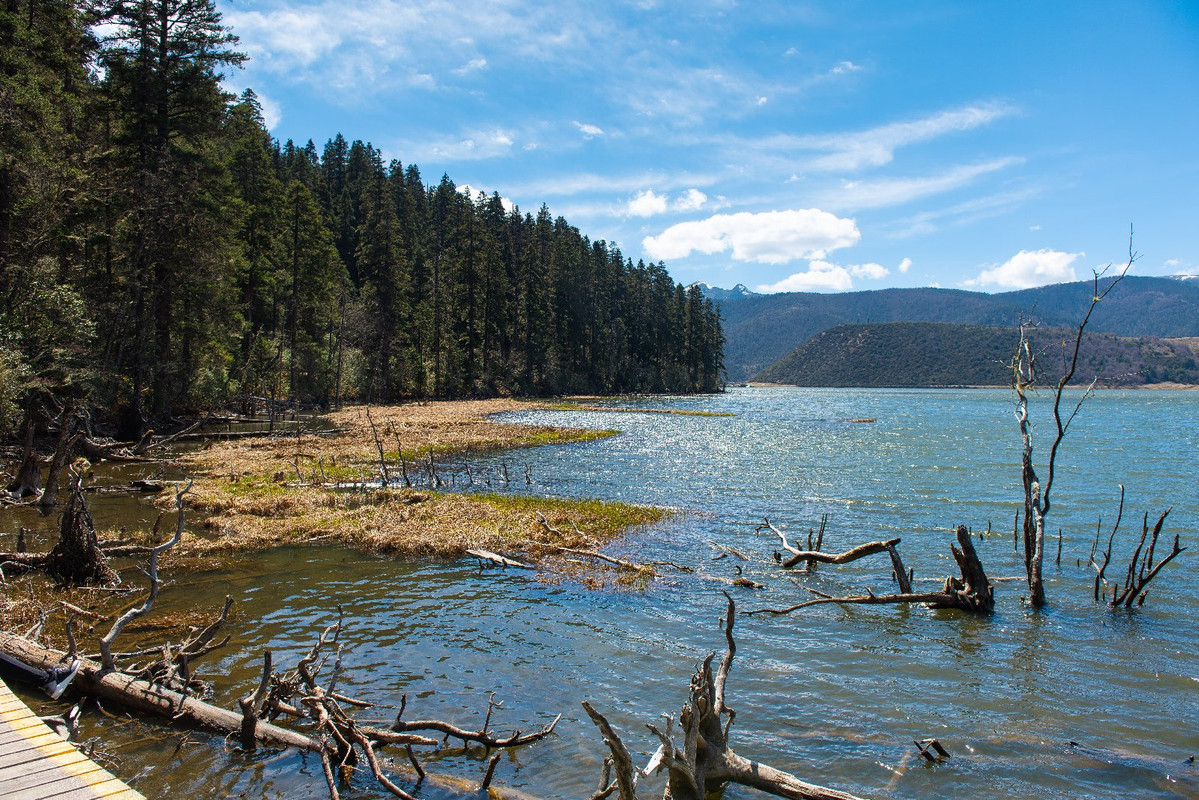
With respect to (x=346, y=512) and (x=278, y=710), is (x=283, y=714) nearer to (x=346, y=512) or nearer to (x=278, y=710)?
(x=278, y=710)

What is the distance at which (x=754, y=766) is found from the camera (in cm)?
632

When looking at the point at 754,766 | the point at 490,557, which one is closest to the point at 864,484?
the point at 490,557

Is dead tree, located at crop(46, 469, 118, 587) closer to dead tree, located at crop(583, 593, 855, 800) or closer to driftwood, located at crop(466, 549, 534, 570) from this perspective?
driftwood, located at crop(466, 549, 534, 570)

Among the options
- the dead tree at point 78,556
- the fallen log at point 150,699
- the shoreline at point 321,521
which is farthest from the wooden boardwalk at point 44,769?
the dead tree at point 78,556

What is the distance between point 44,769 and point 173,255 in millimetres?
28474

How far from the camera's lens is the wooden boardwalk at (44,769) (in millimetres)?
4484

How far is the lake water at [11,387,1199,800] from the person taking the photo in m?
7.10

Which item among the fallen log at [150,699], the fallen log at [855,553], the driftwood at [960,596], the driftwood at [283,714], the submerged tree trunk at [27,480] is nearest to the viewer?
the driftwood at [283,714]

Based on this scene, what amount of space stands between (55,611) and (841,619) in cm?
1271

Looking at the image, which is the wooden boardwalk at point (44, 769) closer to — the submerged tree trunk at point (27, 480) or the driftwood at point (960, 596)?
the driftwood at point (960, 596)

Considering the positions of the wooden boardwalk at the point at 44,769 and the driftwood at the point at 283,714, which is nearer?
the wooden boardwalk at the point at 44,769

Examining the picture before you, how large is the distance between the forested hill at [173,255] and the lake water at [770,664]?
10060 mm

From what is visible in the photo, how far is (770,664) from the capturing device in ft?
32.9

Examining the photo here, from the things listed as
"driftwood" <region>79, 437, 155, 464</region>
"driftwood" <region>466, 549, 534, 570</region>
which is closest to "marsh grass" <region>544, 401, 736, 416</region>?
"driftwood" <region>79, 437, 155, 464</region>
